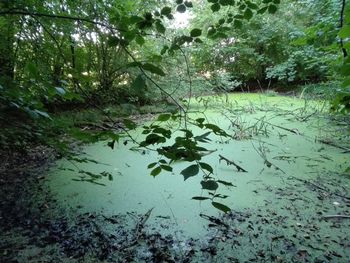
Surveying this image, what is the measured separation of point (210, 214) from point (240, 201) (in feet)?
0.81

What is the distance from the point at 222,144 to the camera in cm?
282

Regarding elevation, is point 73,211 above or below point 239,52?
below

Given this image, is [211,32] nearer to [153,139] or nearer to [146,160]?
[153,139]

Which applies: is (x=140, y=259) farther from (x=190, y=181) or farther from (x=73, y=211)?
(x=190, y=181)

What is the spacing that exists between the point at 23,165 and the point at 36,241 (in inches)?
43.9

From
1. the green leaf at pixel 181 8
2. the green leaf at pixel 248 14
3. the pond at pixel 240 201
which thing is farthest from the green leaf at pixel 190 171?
the green leaf at pixel 248 14

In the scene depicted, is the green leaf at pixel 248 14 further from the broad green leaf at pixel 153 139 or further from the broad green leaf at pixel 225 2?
the broad green leaf at pixel 153 139

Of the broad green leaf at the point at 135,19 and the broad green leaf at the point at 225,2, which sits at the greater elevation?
the broad green leaf at the point at 225,2

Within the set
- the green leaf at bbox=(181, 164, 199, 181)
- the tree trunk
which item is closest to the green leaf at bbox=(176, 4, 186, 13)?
the green leaf at bbox=(181, 164, 199, 181)

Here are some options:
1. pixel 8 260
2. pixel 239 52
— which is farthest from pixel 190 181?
pixel 239 52

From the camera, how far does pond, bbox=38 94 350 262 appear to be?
4.27 ft

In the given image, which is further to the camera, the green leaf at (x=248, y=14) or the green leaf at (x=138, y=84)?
the green leaf at (x=248, y=14)

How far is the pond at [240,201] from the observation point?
1.30 m

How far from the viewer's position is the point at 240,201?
5.64 feet
